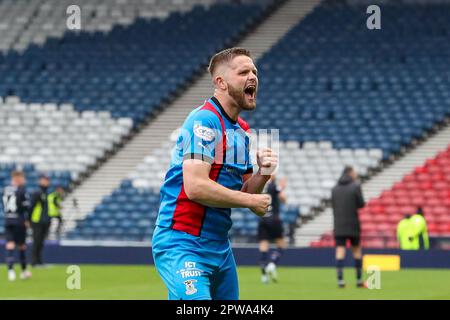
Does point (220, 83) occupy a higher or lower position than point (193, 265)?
higher

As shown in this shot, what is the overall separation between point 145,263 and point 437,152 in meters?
8.20

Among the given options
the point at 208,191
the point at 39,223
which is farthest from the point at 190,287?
the point at 39,223

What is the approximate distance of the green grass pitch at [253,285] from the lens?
1535 centimetres

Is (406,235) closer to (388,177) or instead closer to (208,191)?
(388,177)

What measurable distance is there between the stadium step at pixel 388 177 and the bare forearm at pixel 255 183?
59.8 ft

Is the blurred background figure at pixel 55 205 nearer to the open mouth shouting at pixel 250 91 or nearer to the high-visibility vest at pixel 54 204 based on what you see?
the high-visibility vest at pixel 54 204

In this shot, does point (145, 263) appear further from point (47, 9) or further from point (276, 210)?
point (47, 9)

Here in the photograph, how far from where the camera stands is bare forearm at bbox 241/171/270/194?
6.30m

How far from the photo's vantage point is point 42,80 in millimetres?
31250

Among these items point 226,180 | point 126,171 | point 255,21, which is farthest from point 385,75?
point 226,180

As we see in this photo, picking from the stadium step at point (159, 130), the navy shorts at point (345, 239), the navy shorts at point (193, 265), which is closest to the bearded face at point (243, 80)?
the navy shorts at point (193, 265)

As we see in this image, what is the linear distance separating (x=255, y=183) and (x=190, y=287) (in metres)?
0.74

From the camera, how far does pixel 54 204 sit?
23266 mm

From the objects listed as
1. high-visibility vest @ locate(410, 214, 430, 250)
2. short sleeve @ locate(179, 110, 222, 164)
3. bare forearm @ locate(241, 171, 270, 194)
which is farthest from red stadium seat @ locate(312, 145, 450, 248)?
short sleeve @ locate(179, 110, 222, 164)
